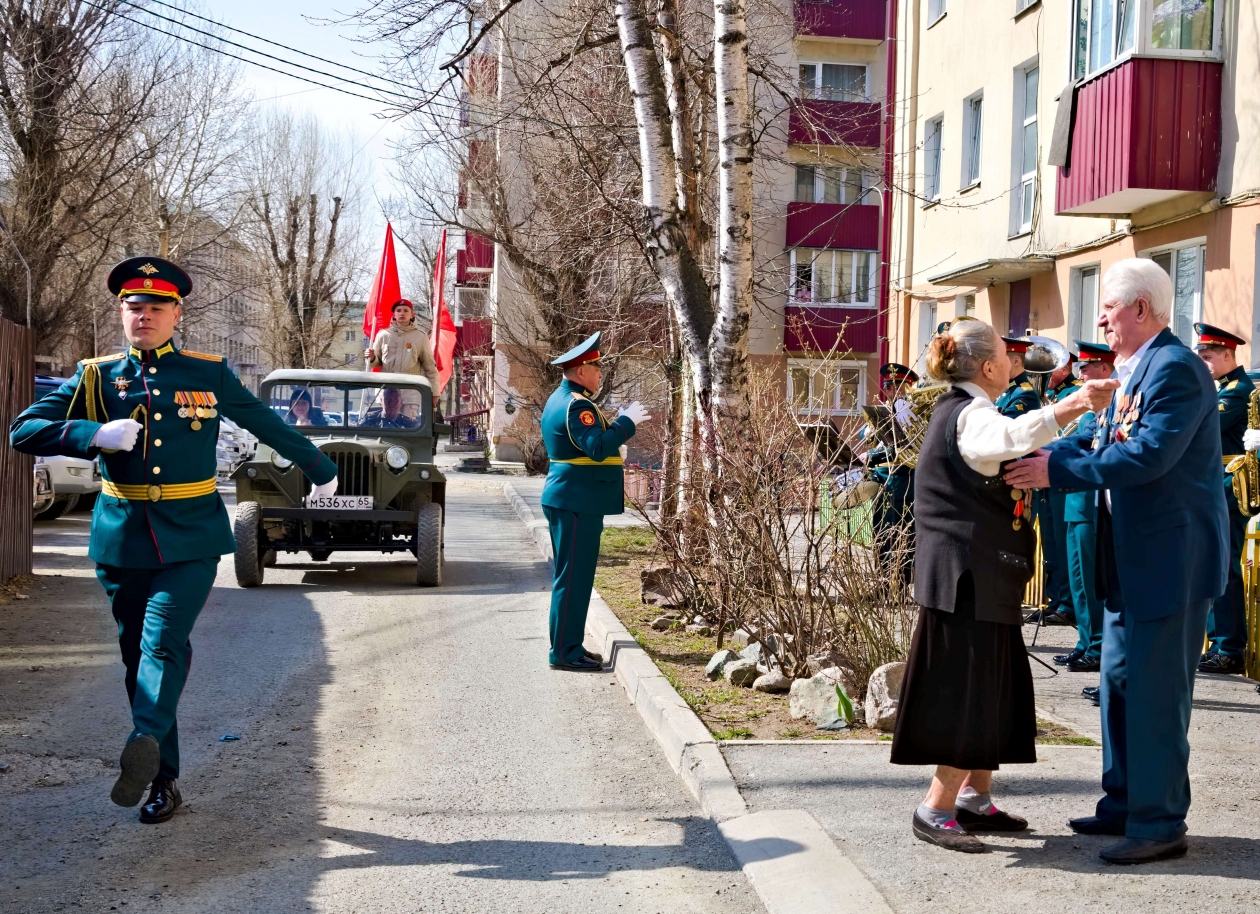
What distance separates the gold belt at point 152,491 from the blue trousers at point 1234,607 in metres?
6.05

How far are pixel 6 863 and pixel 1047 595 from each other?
25.8ft

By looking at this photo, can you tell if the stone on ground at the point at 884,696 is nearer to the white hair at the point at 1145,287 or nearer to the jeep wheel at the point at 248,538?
the white hair at the point at 1145,287

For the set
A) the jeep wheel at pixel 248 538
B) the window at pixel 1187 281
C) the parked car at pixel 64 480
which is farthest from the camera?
the parked car at pixel 64 480

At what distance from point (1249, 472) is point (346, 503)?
7.25 m

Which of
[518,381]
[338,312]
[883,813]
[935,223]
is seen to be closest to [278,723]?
[883,813]

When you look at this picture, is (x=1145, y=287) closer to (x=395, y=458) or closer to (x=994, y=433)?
(x=994, y=433)

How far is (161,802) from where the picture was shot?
4.95 metres

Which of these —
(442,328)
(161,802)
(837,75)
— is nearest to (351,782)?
(161,802)

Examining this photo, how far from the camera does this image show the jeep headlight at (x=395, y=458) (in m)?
12.0

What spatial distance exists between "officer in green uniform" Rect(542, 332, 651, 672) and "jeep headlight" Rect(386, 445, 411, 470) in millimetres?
4080

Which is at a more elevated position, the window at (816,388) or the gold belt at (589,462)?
the window at (816,388)

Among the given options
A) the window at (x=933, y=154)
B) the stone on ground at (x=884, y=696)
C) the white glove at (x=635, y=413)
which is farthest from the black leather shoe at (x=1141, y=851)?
the window at (x=933, y=154)

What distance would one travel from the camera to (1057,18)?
17.1 meters

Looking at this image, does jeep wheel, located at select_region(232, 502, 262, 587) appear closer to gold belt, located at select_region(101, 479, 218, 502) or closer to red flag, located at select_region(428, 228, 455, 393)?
gold belt, located at select_region(101, 479, 218, 502)
